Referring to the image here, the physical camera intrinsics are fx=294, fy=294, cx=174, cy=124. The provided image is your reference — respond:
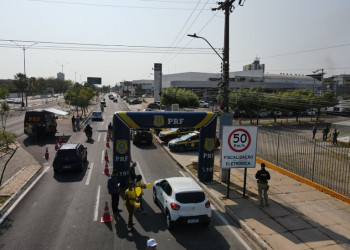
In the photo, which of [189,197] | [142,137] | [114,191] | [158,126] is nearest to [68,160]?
[158,126]

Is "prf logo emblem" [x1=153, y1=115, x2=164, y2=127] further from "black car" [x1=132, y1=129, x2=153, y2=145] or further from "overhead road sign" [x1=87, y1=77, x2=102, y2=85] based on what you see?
"overhead road sign" [x1=87, y1=77, x2=102, y2=85]

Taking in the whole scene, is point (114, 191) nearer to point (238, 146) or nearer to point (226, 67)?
point (238, 146)

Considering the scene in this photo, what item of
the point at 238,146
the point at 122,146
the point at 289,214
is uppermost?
the point at 238,146

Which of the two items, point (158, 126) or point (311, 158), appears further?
point (311, 158)

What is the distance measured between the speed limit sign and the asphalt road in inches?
90.6

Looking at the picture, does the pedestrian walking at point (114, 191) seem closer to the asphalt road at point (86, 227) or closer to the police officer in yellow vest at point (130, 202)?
the asphalt road at point (86, 227)

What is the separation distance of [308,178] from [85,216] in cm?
1154

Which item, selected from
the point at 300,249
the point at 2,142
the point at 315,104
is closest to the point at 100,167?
the point at 2,142

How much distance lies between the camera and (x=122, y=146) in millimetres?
15297

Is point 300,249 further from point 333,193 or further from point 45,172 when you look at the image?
point 45,172

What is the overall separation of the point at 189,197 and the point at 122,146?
19.6ft

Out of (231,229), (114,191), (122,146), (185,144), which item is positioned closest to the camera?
(231,229)

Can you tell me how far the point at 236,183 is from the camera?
52.5 ft

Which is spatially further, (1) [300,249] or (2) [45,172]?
(2) [45,172]
